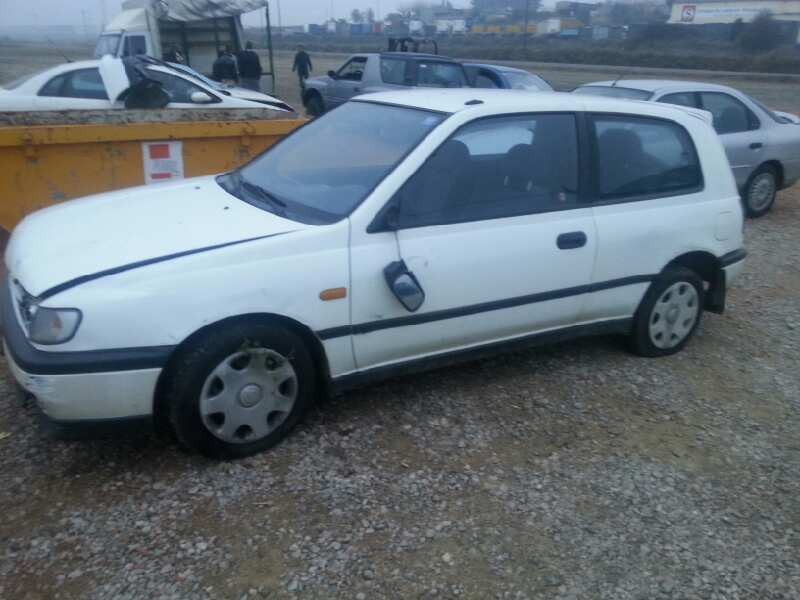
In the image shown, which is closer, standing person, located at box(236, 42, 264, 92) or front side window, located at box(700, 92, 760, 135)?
front side window, located at box(700, 92, 760, 135)

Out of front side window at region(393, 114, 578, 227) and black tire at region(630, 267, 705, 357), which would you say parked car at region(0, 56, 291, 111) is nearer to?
front side window at region(393, 114, 578, 227)

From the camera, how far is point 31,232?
3.59 metres

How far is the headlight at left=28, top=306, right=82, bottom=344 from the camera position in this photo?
2.85m

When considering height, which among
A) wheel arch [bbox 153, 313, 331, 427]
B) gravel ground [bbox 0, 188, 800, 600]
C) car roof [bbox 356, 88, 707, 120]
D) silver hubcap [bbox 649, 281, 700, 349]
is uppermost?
car roof [bbox 356, 88, 707, 120]

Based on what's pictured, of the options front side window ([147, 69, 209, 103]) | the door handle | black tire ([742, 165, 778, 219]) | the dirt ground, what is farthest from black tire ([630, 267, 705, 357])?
front side window ([147, 69, 209, 103])

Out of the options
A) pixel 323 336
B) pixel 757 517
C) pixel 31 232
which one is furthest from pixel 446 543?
pixel 31 232

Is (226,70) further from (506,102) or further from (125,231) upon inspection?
(125,231)

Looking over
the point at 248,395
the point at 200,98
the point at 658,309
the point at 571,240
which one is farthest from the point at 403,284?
the point at 200,98

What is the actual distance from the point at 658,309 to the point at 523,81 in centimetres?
1052

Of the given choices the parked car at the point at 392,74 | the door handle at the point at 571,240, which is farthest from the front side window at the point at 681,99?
the parked car at the point at 392,74

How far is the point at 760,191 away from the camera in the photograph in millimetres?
8625

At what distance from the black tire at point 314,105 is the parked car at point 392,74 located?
734 millimetres

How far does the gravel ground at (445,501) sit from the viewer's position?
273cm

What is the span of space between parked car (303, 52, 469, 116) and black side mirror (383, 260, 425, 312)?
1042 centimetres
